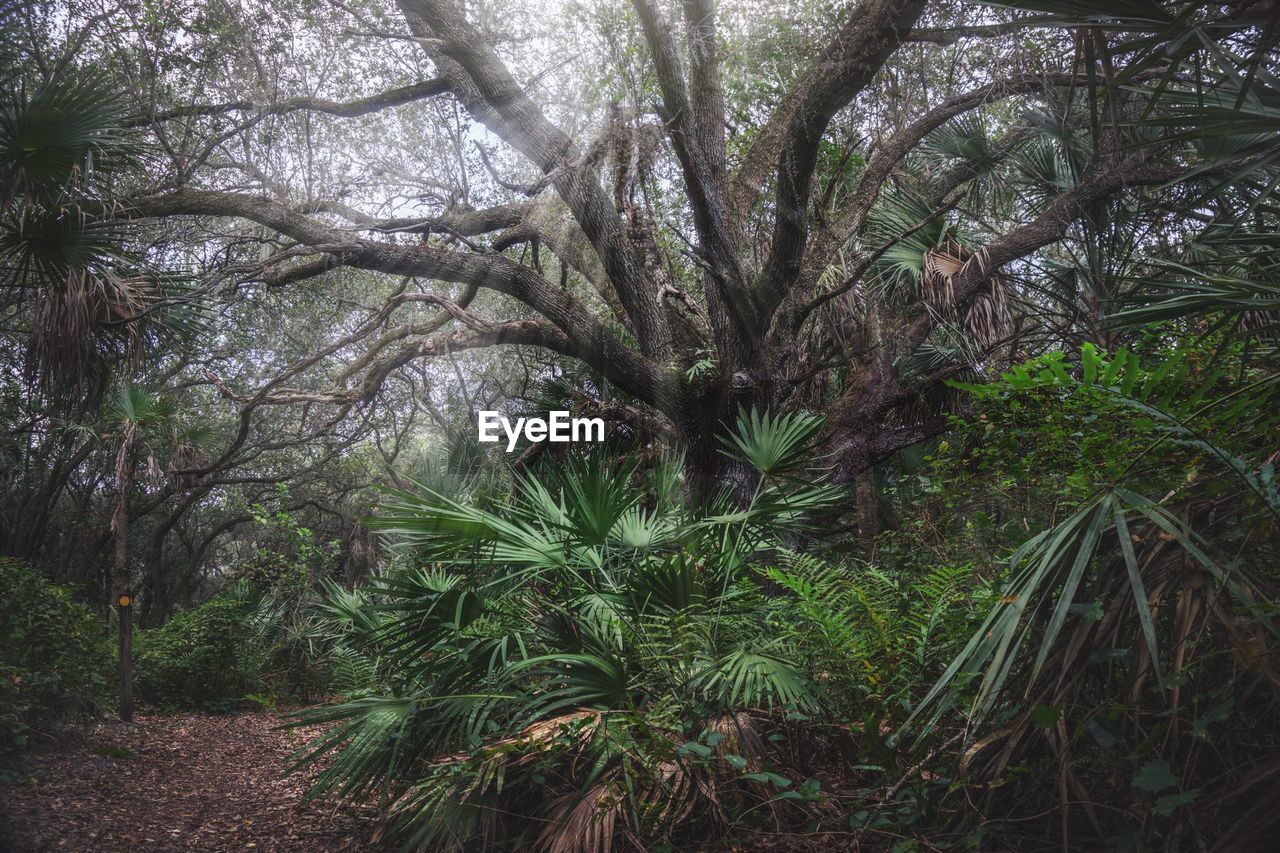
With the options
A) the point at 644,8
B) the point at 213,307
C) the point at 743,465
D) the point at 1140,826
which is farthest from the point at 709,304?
the point at 1140,826

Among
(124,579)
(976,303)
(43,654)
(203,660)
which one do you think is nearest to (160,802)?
(43,654)

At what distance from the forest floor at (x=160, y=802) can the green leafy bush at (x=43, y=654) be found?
21 cm

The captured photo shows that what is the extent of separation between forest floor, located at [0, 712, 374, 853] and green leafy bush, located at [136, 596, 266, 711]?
8.23 ft

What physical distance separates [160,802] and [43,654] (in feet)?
5.75

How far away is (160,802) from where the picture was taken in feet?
11.6

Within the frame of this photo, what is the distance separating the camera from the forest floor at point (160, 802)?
2828 mm

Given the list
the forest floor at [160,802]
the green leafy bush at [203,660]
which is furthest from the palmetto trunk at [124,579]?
the forest floor at [160,802]

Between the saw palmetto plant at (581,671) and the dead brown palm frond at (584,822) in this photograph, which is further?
the saw palmetto plant at (581,671)

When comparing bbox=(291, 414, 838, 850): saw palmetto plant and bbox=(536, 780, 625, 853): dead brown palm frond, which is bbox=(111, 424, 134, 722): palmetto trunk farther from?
→ bbox=(536, 780, 625, 853): dead brown palm frond

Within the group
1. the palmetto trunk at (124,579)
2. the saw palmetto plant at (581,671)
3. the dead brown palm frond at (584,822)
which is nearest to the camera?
the dead brown palm frond at (584,822)

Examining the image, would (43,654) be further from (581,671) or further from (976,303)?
(976,303)

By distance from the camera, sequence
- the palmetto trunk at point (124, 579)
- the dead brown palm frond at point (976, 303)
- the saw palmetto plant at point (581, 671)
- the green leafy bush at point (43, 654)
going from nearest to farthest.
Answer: the saw palmetto plant at point (581, 671) < the green leafy bush at point (43, 654) < the palmetto trunk at point (124, 579) < the dead brown palm frond at point (976, 303)

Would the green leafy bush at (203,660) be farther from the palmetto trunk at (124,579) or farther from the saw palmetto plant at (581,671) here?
the saw palmetto plant at (581,671)

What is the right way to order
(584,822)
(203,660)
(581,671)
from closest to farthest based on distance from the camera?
(584,822)
(581,671)
(203,660)
